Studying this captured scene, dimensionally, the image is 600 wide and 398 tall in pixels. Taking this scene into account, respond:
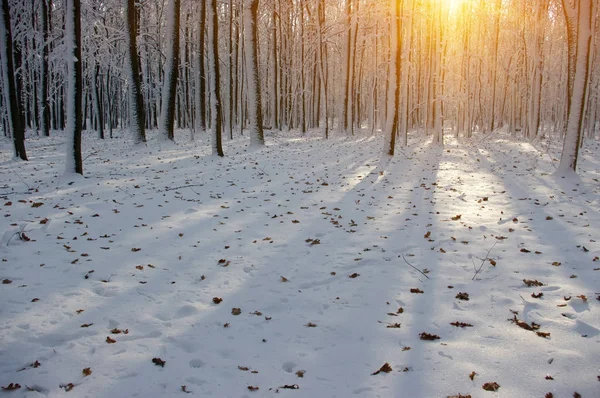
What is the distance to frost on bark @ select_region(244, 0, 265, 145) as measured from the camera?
1437cm

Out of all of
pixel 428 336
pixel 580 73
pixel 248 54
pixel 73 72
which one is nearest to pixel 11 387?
pixel 428 336

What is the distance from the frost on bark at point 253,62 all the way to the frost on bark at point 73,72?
6671mm

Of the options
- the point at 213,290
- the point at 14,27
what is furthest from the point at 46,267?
the point at 14,27

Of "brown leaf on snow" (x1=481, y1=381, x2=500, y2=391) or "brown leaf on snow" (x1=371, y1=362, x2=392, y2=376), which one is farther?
"brown leaf on snow" (x1=371, y1=362, x2=392, y2=376)

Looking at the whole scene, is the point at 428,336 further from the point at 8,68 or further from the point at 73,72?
the point at 8,68

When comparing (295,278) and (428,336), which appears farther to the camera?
(295,278)

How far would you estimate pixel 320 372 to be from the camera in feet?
9.46

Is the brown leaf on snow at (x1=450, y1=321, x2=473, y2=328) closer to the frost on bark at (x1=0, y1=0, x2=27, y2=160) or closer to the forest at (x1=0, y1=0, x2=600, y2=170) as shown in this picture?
the forest at (x1=0, y1=0, x2=600, y2=170)

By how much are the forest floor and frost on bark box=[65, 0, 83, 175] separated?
1.15 metres

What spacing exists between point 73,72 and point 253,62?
7.15 m

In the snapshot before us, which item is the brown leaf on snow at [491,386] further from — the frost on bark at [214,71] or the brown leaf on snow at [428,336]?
the frost on bark at [214,71]

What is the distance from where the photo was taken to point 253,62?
14.7 m

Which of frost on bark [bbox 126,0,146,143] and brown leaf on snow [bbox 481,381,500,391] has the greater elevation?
frost on bark [bbox 126,0,146,143]

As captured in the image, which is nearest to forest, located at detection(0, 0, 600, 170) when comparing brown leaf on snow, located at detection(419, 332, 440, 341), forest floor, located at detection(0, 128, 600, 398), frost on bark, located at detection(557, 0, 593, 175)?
→ frost on bark, located at detection(557, 0, 593, 175)
